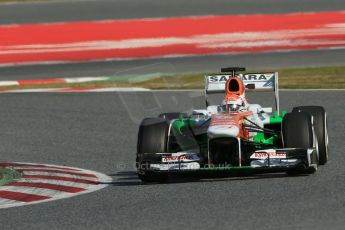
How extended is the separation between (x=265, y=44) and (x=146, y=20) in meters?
3.66

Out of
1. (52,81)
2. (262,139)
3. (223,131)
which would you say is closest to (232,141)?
(223,131)

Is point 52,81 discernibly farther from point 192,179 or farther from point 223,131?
point 223,131

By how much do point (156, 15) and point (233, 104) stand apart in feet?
53.6

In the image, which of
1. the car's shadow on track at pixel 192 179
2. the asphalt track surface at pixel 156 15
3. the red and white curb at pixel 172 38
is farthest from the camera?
the red and white curb at pixel 172 38

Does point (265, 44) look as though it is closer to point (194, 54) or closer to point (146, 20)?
point (194, 54)

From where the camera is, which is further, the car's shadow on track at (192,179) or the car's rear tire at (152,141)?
the car's rear tire at (152,141)

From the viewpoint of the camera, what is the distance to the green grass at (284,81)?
20.3 meters

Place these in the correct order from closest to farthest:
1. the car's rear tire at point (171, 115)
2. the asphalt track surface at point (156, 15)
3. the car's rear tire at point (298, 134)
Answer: the car's rear tire at point (298, 134), the car's rear tire at point (171, 115), the asphalt track surface at point (156, 15)

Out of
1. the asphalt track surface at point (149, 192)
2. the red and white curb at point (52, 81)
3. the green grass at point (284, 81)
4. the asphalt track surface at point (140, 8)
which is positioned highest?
the asphalt track surface at point (140, 8)

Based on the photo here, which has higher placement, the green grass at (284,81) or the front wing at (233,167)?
the green grass at (284,81)

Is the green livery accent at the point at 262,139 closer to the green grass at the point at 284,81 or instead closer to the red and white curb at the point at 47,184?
the red and white curb at the point at 47,184

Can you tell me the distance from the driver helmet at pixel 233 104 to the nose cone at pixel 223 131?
78 cm

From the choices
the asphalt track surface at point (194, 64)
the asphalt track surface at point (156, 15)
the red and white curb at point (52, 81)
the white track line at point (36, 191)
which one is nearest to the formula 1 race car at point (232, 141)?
the white track line at point (36, 191)

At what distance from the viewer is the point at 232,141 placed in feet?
37.3
